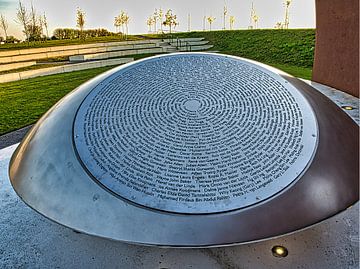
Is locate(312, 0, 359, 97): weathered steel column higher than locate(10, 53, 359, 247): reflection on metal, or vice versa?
locate(312, 0, 359, 97): weathered steel column

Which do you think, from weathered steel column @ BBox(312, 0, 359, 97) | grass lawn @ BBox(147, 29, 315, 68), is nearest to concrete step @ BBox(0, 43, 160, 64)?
grass lawn @ BBox(147, 29, 315, 68)

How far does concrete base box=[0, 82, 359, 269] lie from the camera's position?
2438 millimetres

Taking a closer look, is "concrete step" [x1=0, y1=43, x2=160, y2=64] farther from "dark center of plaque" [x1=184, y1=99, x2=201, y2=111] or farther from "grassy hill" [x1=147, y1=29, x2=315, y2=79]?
"dark center of plaque" [x1=184, y1=99, x2=201, y2=111]

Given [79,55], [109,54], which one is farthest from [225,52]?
[79,55]

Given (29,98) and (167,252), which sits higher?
(29,98)

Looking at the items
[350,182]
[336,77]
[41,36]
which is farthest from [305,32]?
[41,36]

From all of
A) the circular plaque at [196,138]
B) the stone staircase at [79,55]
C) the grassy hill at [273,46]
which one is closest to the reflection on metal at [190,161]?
the circular plaque at [196,138]

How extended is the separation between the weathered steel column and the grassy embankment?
15.3 ft

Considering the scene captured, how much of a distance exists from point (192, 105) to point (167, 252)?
124 centimetres

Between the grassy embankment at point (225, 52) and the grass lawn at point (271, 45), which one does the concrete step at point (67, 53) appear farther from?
the grass lawn at point (271, 45)

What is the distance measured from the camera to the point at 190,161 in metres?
2.29

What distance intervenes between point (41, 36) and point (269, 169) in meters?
32.6

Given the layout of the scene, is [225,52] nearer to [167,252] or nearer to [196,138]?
[196,138]

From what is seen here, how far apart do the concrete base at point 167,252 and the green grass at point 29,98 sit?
4592mm
